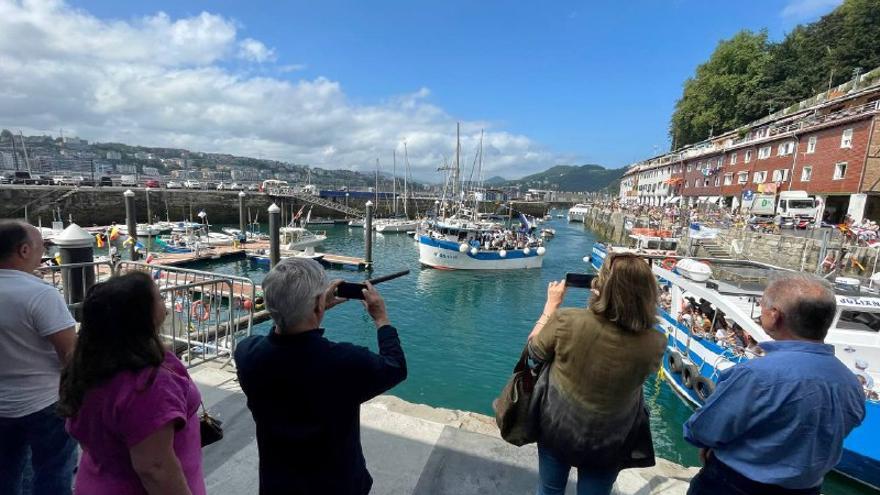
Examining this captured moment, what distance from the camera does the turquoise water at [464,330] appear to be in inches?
359

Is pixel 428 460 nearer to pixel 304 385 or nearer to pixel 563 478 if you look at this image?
pixel 563 478

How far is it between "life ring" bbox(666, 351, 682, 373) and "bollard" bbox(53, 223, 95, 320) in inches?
409

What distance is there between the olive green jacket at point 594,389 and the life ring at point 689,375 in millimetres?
7669

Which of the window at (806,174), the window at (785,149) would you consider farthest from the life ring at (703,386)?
the window at (785,149)

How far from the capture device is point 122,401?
1.27m

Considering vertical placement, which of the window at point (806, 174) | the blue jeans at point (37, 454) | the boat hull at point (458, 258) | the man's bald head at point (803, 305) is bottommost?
the boat hull at point (458, 258)

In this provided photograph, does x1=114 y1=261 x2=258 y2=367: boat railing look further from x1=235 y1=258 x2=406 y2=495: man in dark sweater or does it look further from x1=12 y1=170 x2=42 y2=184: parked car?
x1=12 y1=170 x2=42 y2=184: parked car

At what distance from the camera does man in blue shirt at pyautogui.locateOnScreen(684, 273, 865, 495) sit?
1.50 meters

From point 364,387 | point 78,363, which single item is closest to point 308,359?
point 364,387

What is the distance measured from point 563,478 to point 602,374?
69cm

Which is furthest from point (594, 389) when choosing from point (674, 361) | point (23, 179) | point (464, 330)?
point (23, 179)

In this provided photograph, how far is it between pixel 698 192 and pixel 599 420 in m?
47.9

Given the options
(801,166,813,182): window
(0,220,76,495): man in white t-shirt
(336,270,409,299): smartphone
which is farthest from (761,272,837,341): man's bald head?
(801,166,813,182): window

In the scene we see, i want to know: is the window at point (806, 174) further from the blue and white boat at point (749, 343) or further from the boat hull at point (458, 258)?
the blue and white boat at point (749, 343)
